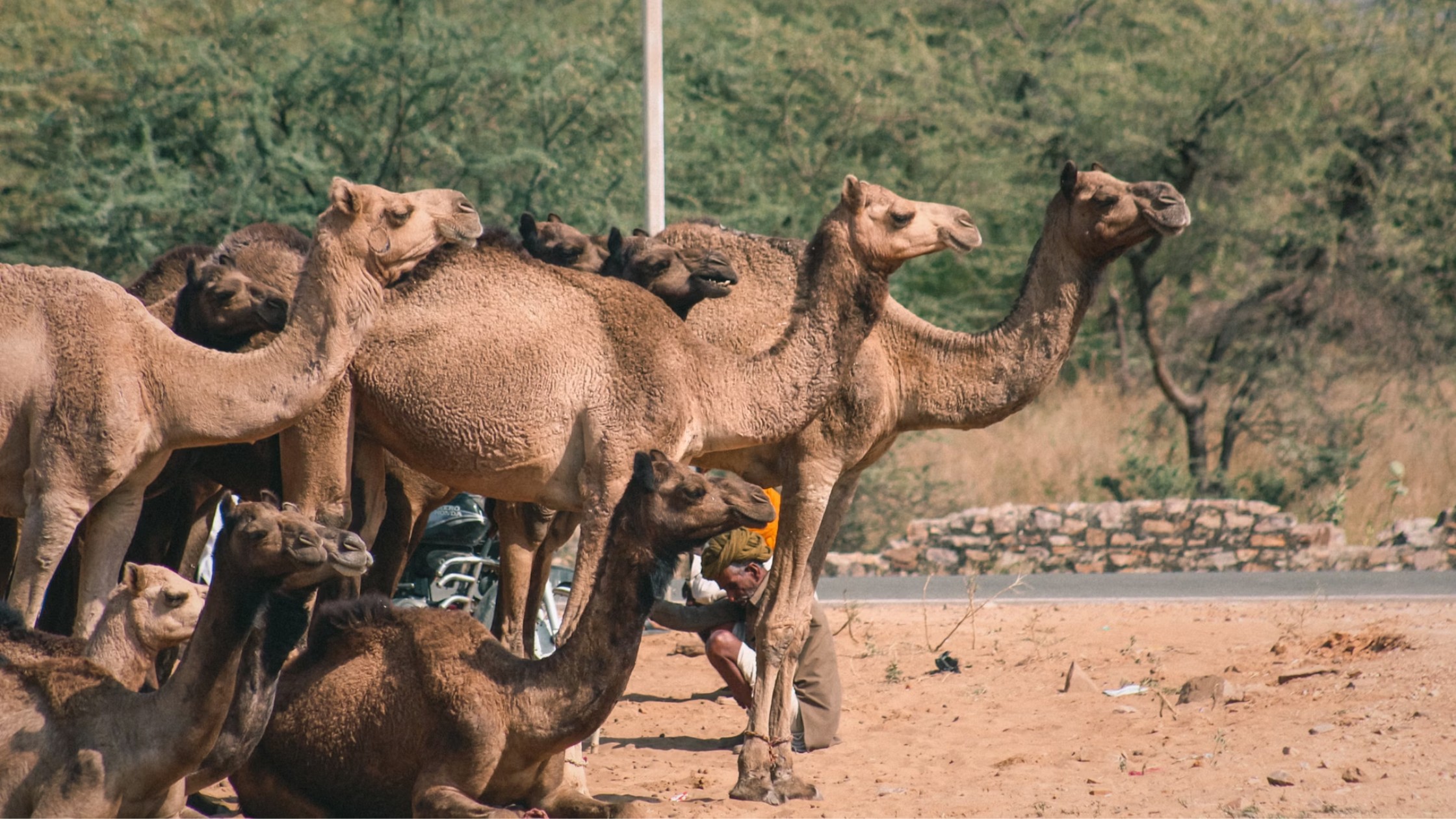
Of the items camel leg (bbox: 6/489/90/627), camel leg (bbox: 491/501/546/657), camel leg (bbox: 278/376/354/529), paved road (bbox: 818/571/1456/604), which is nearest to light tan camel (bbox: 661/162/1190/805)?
camel leg (bbox: 491/501/546/657)

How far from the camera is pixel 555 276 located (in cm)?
802

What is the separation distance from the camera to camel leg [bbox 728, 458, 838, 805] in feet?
25.6

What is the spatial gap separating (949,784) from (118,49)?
48.2 feet

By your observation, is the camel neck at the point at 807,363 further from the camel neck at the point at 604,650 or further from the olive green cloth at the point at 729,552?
the camel neck at the point at 604,650

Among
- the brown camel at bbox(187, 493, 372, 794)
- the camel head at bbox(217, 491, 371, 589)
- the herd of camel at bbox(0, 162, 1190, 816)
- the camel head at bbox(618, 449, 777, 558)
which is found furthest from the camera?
the camel head at bbox(618, 449, 777, 558)

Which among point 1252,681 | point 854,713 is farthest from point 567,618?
point 1252,681

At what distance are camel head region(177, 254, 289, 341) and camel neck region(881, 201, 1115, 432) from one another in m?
3.09

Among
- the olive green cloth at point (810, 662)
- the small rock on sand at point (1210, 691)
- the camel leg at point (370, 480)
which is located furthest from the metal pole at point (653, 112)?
the small rock on sand at point (1210, 691)

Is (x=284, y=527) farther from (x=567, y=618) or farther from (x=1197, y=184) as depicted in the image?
(x=1197, y=184)

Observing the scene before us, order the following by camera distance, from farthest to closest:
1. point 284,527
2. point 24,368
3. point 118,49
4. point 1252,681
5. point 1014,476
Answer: point 1014,476 → point 118,49 → point 1252,681 → point 24,368 → point 284,527

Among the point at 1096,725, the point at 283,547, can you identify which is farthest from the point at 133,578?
the point at 1096,725

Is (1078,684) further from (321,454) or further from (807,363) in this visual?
(321,454)

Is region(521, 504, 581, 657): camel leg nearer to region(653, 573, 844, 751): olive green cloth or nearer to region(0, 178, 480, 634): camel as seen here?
region(653, 573, 844, 751): olive green cloth

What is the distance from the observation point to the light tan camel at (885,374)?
8.12 m
